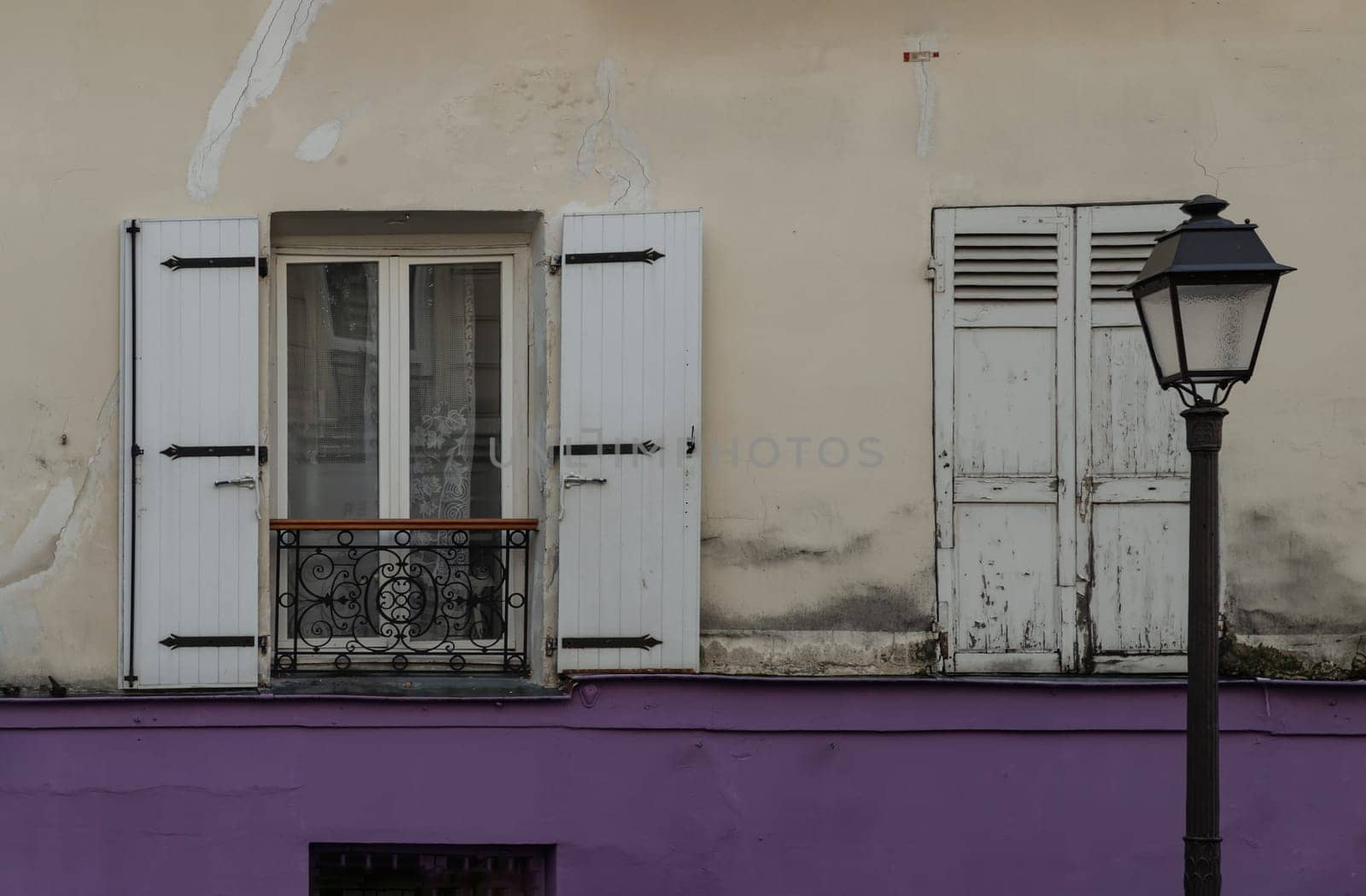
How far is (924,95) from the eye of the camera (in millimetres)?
5395

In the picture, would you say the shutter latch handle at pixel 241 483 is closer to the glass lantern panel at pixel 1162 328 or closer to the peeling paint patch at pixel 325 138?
the peeling paint patch at pixel 325 138

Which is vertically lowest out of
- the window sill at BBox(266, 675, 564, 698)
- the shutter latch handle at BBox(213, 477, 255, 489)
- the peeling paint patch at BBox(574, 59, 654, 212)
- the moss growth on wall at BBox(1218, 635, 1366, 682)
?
the window sill at BBox(266, 675, 564, 698)

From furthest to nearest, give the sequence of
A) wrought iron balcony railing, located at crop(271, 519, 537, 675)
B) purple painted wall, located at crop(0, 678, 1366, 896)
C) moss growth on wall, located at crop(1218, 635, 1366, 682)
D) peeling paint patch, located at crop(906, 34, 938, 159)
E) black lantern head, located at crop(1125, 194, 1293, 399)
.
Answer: wrought iron balcony railing, located at crop(271, 519, 537, 675) < peeling paint patch, located at crop(906, 34, 938, 159) < moss growth on wall, located at crop(1218, 635, 1366, 682) < purple painted wall, located at crop(0, 678, 1366, 896) < black lantern head, located at crop(1125, 194, 1293, 399)

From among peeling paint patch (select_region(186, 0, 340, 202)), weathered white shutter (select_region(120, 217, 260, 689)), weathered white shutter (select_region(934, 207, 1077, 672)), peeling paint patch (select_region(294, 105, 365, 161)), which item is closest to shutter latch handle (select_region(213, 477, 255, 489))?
weathered white shutter (select_region(120, 217, 260, 689))

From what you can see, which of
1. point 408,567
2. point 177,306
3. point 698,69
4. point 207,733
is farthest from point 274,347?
point 698,69

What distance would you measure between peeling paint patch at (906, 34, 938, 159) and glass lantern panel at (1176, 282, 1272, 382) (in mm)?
1969

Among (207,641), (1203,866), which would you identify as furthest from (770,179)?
(1203,866)

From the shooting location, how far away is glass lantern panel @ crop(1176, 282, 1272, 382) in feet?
11.9

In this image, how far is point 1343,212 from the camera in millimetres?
5320

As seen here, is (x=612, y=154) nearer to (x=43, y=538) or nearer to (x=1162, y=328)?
(x=1162, y=328)

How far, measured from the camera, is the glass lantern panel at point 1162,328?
3.67 m

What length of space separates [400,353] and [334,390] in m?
0.33

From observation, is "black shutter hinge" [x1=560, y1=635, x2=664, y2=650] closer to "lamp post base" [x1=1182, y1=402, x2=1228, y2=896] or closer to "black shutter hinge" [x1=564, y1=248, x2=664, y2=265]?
"black shutter hinge" [x1=564, y1=248, x2=664, y2=265]

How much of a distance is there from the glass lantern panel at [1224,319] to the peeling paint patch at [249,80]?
12.1 feet
